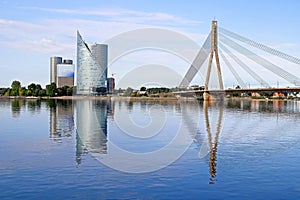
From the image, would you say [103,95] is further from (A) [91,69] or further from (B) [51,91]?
(B) [51,91]

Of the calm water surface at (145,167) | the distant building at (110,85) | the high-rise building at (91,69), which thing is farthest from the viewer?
the distant building at (110,85)

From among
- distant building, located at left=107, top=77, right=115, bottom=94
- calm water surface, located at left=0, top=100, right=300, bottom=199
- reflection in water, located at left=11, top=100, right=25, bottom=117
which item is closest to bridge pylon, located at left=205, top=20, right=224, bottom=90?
reflection in water, located at left=11, top=100, right=25, bottom=117

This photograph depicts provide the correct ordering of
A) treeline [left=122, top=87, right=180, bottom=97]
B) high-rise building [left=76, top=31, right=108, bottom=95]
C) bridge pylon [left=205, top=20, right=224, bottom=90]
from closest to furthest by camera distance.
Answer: bridge pylon [left=205, top=20, right=224, bottom=90] < treeline [left=122, top=87, right=180, bottom=97] < high-rise building [left=76, top=31, right=108, bottom=95]

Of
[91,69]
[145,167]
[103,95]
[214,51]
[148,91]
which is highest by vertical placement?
[91,69]

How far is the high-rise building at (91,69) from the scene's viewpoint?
128 meters

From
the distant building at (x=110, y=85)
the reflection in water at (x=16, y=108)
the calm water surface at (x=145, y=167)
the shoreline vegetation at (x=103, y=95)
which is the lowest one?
the calm water surface at (x=145, y=167)

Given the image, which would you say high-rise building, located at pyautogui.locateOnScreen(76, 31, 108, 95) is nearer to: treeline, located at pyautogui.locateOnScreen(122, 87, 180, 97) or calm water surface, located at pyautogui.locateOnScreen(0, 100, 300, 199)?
treeline, located at pyautogui.locateOnScreen(122, 87, 180, 97)

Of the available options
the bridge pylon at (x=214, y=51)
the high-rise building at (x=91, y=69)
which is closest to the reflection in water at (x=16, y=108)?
the bridge pylon at (x=214, y=51)

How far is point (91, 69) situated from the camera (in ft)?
425

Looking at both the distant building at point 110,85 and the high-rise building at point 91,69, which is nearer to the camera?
the high-rise building at point 91,69

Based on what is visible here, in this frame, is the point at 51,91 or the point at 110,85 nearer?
the point at 51,91

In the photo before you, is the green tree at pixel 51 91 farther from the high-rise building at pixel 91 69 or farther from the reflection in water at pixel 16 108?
the reflection in water at pixel 16 108

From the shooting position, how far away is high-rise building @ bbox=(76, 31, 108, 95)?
419 feet

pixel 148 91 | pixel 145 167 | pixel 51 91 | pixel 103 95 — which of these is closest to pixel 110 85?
pixel 103 95
